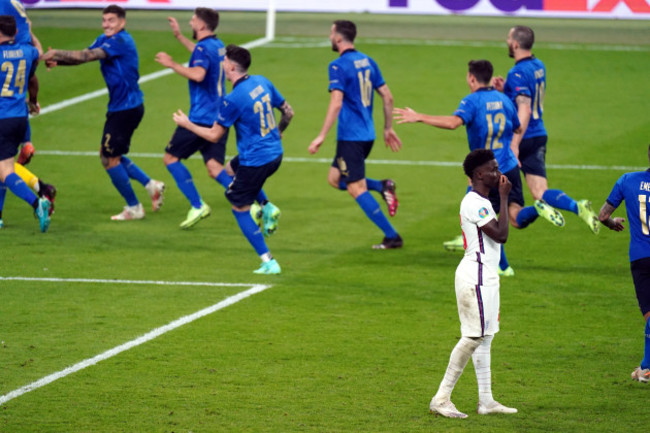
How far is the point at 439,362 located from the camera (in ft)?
30.7

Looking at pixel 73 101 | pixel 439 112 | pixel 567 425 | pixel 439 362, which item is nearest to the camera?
pixel 567 425

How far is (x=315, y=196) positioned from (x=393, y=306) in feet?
21.8

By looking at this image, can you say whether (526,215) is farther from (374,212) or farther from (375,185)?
(375,185)

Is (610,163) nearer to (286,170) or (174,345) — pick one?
(286,170)

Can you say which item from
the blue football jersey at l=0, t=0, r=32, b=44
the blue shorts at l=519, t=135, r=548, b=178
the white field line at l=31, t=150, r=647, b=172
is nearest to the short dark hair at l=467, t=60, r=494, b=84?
the blue shorts at l=519, t=135, r=548, b=178

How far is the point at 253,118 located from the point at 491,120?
2453mm

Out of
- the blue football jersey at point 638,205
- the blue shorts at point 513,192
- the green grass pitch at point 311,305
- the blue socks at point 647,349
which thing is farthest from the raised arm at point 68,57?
the blue socks at point 647,349

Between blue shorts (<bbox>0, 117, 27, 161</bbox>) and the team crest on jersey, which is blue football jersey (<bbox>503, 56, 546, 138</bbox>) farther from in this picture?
blue shorts (<bbox>0, 117, 27, 161</bbox>)

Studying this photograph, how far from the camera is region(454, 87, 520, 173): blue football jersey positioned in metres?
11.8

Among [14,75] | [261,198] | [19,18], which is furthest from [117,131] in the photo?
[261,198]

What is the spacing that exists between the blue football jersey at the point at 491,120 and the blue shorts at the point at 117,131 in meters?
5.15

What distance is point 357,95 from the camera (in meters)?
13.8

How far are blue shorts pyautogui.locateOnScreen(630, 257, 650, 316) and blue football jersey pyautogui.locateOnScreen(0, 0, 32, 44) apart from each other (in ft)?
32.3

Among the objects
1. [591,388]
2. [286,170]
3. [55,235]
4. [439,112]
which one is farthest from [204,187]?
[591,388]
